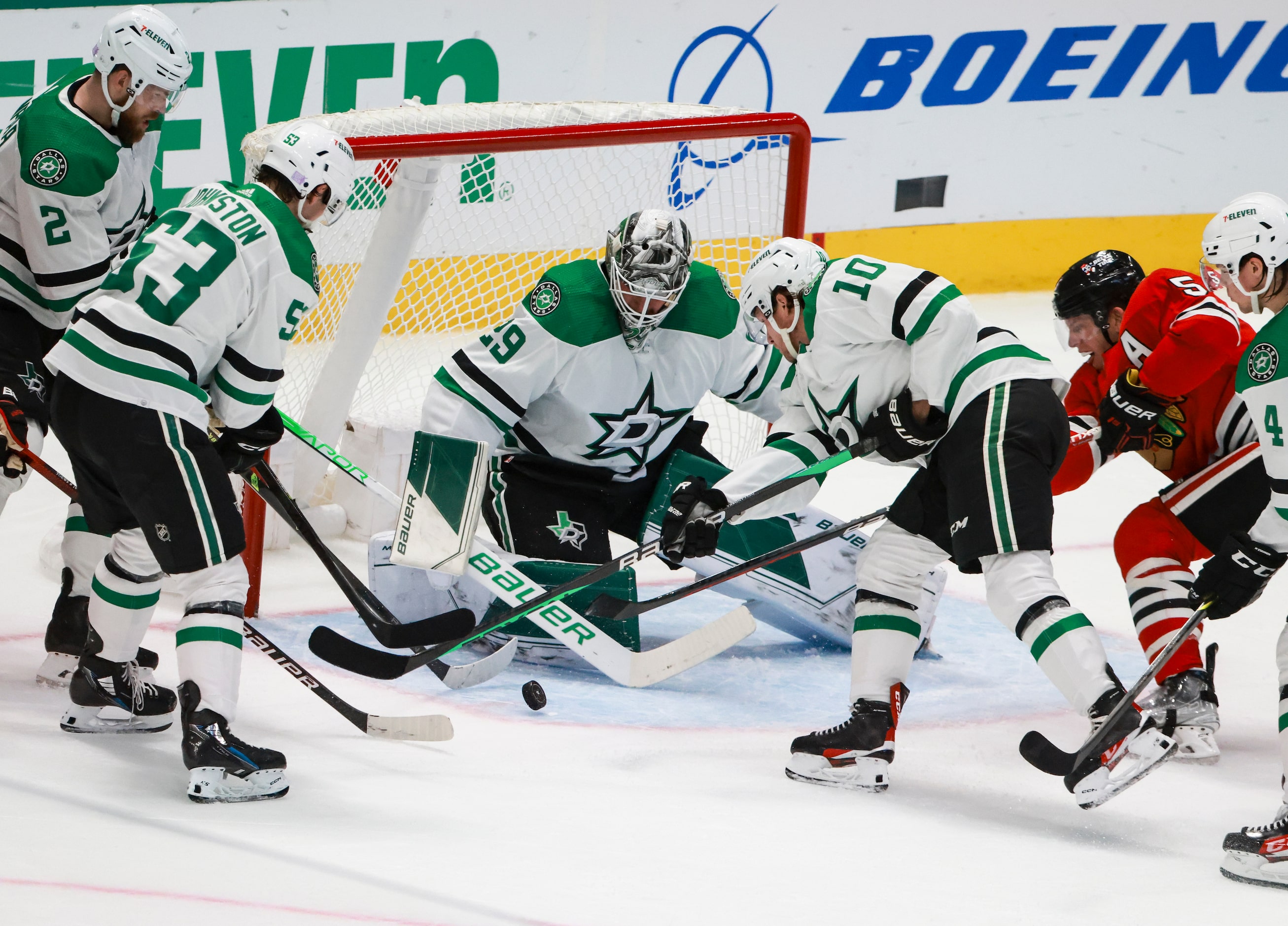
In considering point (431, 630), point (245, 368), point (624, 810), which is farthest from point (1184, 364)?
point (245, 368)

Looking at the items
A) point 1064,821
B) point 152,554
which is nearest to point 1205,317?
point 1064,821

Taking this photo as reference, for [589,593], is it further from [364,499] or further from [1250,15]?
[1250,15]

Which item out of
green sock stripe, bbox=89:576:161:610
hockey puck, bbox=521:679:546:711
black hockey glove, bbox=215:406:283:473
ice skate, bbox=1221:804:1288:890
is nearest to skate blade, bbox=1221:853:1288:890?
ice skate, bbox=1221:804:1288:890

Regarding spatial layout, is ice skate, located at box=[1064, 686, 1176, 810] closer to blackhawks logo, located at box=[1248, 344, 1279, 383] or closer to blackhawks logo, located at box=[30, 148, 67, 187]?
blackhawks logo, located at box=[1248, 344, 1279, 383]

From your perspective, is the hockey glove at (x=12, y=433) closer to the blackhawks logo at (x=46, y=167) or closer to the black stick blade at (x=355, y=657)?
the blackhawks logo at (x=46, y=167)

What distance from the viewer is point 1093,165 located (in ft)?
21.7

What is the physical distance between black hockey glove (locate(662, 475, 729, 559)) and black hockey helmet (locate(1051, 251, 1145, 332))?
2.92 ft

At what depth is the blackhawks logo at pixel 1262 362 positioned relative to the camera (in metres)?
2.26

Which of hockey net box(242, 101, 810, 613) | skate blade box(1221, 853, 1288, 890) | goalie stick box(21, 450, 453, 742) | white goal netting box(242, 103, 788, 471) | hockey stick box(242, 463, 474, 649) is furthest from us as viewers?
white goal netting box(242, 103, 788, 471)

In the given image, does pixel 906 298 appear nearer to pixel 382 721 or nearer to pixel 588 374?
pixel 588 374

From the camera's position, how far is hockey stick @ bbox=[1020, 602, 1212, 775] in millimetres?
2379

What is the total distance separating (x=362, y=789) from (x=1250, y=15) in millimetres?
5809

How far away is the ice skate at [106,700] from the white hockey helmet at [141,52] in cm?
113

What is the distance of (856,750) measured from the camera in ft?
8.80
